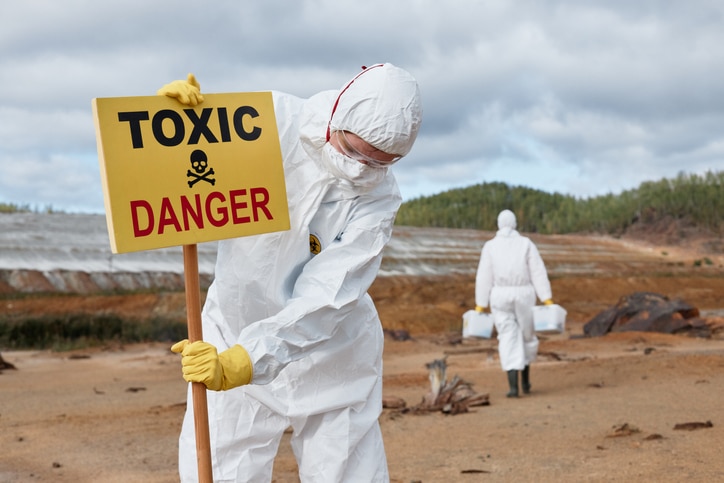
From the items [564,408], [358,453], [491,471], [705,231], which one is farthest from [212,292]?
[705,231]

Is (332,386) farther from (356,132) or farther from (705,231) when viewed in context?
(705,231)

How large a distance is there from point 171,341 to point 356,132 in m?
13.4

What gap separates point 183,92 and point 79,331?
1326cm

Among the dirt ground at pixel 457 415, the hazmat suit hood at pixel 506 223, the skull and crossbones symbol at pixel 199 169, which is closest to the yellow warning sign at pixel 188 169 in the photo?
the skull and crossbones symbol at pixel 199 169

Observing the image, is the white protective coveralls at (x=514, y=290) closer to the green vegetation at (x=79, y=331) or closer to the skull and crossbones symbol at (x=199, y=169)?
the skull and crossbones symbol at (x=199, y=169)

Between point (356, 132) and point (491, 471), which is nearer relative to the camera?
point (356, 132)

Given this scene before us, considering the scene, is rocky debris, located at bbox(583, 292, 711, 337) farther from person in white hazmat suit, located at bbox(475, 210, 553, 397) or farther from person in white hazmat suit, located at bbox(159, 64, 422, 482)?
person in white hazmat suit, located at bbox(159, 64, 422, 482)

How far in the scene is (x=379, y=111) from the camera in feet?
11.5

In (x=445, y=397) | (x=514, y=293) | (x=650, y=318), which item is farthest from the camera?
(x=650, y=318)

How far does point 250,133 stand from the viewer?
3.68 metres

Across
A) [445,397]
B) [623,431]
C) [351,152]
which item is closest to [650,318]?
[445,397]

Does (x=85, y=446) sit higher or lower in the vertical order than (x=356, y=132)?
lower

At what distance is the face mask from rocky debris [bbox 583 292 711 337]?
13898mm

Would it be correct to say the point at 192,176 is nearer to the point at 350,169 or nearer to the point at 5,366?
the point at 350,169
